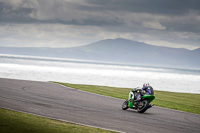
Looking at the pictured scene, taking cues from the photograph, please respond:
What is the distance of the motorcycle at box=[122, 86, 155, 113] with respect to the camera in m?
17.0

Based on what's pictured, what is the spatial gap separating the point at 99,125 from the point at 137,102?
5434mm

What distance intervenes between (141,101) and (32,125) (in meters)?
7.78

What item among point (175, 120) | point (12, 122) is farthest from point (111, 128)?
point (175, 120)

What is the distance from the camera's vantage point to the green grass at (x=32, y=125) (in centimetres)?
1024

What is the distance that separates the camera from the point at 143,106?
17016mm

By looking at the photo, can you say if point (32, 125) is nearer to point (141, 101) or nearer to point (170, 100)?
point (141, 101)

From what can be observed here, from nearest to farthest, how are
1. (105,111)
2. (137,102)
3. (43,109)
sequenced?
(43,109)
(105,111)
(137,102)

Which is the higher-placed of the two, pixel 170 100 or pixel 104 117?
pixel 170 100

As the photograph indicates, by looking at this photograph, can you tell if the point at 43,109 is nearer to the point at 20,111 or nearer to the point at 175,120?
the point at 20,111

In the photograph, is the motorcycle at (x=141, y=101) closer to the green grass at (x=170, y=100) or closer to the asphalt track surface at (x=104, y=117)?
the asphalt track surface at (x=104, y=117)

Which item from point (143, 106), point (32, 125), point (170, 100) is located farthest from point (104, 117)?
point (170, 100)

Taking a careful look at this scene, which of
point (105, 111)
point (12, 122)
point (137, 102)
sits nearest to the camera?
point (12, 122)

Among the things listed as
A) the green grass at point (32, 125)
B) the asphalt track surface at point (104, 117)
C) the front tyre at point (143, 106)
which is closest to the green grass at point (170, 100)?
the front tyre at point (143, 106)

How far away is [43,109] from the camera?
49.3 ft
